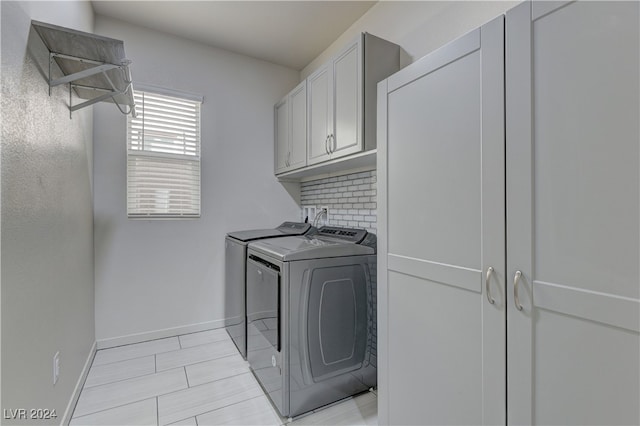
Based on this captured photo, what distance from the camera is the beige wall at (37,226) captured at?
3.40 feet

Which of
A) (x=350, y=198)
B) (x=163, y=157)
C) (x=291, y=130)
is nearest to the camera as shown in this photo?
(x=350, y=198)

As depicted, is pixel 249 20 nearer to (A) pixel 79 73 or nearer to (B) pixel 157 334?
(A) pixel 79 73

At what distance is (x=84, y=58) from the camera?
5.06 ft

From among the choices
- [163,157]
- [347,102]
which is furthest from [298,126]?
[163,157]

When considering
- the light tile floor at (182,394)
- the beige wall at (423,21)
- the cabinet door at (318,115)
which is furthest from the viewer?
the cabinet door at (318,115)

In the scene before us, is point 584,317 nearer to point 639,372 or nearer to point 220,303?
point 639,372

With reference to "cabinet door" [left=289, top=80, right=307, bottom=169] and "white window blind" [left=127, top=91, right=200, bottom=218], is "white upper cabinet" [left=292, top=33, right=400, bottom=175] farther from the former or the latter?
"white window blind" [left=127, top=91, right=200, bottom=218]

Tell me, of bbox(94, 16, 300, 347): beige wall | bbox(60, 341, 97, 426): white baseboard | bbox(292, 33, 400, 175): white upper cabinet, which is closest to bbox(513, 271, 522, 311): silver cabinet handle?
bbox(292, 33, 400, 175): white upper cabinet

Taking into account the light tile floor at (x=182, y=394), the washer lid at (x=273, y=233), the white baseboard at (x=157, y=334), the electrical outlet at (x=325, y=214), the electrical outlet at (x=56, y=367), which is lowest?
the light tile floor at (x=182, y=394)

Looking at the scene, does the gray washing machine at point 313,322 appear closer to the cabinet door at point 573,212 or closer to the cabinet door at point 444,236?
the cabinet door at point 444,236

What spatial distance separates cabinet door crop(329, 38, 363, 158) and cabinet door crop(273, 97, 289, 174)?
87 centimetres

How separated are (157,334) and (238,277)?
3.43 ft

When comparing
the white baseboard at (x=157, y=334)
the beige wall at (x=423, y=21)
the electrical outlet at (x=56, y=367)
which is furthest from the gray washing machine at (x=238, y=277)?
the beige wall at (x=423, y=21)

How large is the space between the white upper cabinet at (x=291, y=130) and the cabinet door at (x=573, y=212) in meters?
1.89
